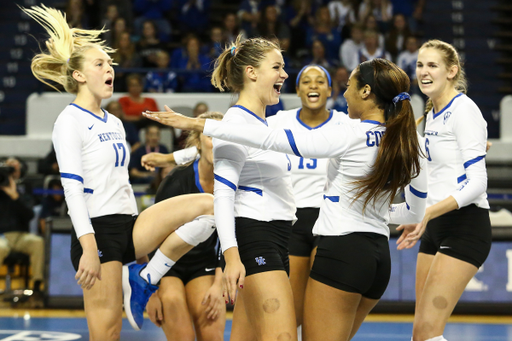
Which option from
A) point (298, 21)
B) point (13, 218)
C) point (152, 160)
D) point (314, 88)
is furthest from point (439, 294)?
point (298, 21)

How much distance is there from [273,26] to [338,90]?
213cm

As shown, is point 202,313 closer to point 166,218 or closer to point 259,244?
point 166,218

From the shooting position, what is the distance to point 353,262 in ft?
8.66

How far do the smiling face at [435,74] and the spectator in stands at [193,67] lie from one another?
600 cm

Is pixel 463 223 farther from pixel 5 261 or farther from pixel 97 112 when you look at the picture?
pixel 5 261

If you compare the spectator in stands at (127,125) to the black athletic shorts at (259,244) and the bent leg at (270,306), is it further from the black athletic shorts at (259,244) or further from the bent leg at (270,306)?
the bent leg at (270,306)

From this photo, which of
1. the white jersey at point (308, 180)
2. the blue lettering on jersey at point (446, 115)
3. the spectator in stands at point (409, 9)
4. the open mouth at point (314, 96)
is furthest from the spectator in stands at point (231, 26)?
the blue lettering on jersey at point (446, 115)

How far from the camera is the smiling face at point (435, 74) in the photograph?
3.62 m

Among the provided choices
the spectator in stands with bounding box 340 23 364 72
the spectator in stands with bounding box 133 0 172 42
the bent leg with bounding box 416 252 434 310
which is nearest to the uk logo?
the bent leg with bounding box 416 252 434 310

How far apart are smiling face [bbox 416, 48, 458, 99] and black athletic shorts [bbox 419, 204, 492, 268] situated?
686 millimetres

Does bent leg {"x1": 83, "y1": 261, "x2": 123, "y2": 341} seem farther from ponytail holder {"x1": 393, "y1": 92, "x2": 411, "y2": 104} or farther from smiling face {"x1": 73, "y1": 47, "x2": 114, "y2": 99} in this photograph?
ponytail holder {"x1": 393, "y1": 92, "x2": 411, "y2": 104}

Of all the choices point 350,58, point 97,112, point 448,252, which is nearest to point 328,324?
point 448,252

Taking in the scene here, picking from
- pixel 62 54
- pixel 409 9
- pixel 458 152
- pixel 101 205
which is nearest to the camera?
pixel 101 205

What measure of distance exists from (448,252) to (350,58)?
6.78m
